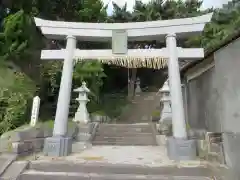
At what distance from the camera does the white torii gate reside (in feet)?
20.4

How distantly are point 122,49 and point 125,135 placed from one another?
4.14 m

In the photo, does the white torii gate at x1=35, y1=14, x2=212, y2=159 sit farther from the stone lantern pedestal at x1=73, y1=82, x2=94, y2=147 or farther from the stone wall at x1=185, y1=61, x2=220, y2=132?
the stone lantern pedestal at x1=73, y1=82, x2=94, y2=147

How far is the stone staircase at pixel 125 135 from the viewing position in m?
8.52

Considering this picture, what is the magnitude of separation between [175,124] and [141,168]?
1753mm

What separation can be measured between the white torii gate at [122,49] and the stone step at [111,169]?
0.99 metres

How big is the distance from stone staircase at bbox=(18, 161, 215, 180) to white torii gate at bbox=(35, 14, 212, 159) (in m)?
1.05

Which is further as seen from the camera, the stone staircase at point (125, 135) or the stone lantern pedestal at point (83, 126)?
the stone staircase at point (125, 135)

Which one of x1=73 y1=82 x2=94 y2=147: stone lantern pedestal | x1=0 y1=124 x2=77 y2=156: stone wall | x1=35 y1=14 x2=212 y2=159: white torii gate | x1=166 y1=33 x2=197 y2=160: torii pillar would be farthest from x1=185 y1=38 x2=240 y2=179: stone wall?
x1=73 y1=82 x2=94 y2=147: stone lantern pedestal

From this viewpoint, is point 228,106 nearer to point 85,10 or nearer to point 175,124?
point 175,124

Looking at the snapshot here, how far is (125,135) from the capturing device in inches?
Result: 362

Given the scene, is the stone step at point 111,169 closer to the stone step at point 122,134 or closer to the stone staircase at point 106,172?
the stone staircase at point 106,172

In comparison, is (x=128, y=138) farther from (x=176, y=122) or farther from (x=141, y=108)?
(x=141, y=108)

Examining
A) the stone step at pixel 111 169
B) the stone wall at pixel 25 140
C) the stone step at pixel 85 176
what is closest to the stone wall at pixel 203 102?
the stone step at pixel 111 169

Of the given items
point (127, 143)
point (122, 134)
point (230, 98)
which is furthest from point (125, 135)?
point (230, 98)
